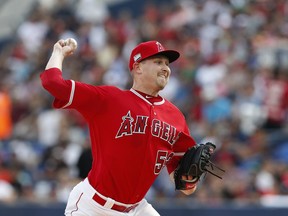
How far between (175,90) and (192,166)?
7.65 meters

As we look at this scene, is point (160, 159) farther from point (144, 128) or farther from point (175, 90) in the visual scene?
point (175, 90)

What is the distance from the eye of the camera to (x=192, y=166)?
21.3ft

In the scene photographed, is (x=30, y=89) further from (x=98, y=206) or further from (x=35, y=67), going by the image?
(x=98, y=206)

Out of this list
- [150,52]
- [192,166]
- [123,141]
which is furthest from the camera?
[192,166]

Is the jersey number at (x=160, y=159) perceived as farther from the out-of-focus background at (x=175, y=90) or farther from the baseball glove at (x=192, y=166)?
the out-of-focus background at (x=175, y=90)

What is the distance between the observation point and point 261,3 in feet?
51.7

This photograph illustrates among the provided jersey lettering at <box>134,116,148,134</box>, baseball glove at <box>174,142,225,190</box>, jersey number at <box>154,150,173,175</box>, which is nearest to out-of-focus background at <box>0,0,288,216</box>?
baseball glove at <box>174,142,225,190</box>

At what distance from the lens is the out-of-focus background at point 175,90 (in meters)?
11.1

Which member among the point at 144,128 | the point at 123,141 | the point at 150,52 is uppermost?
the point at 150,52

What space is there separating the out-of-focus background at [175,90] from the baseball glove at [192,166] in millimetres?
3433

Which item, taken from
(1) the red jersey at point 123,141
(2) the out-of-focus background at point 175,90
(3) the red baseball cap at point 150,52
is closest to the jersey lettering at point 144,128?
(1) the red jersey at point 123,141

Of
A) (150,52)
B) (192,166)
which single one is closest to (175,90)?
(192,166)

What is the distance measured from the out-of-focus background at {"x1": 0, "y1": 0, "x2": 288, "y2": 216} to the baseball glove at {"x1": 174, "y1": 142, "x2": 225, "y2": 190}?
3433 millimetres

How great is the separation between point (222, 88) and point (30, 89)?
13.8 ft
